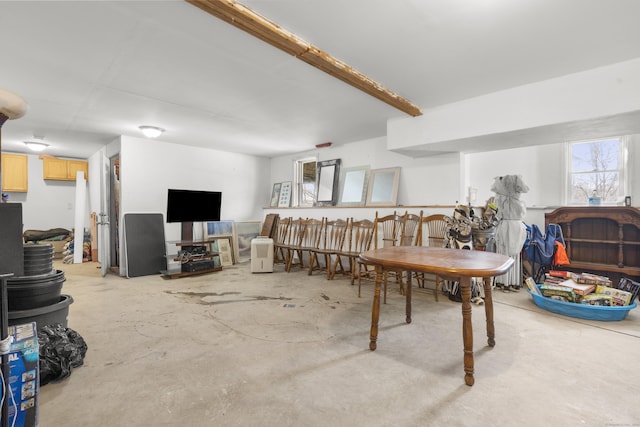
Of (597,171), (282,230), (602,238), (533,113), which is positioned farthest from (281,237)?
(597,171)

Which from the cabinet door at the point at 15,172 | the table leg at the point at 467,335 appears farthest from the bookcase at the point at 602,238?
the cabinet door at the point at 15,172

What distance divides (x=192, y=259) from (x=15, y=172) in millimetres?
5135

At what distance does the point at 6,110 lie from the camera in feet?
4.10

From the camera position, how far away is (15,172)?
6.70 m

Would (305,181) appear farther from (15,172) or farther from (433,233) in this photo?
(15,172)

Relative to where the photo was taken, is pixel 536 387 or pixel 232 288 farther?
pixel 232 288

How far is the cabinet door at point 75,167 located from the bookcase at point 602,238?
9802 mm

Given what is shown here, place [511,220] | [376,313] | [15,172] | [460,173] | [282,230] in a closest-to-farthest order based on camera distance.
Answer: [376,313], [511,220], [460,173], [282,230], [15,172]

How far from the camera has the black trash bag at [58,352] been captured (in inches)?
Answer: 77.5

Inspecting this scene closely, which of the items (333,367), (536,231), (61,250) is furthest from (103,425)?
(61,250)

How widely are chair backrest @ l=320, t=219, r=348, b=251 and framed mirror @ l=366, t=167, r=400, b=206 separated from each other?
61cm

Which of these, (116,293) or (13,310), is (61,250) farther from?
(13,310)

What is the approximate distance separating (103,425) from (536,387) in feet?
8.29

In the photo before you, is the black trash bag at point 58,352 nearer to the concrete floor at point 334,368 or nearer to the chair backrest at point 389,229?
the concrete floor at point 334,368
